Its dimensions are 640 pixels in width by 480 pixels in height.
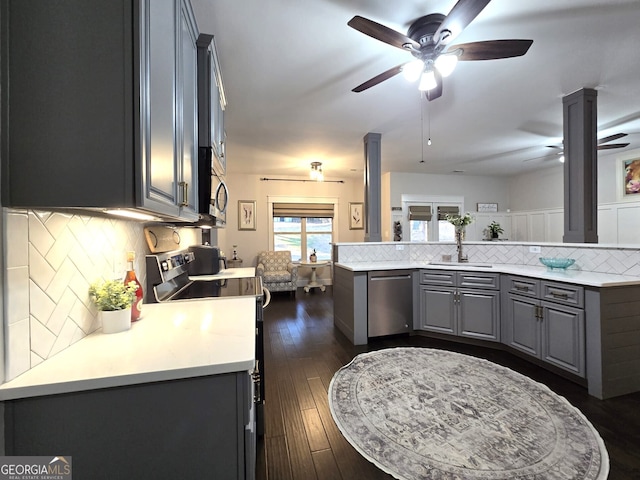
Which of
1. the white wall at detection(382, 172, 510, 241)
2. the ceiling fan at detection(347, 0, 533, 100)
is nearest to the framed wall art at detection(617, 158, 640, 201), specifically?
the white wall at detection(382, 172, 510, 241)

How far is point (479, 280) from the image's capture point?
9.41 ft

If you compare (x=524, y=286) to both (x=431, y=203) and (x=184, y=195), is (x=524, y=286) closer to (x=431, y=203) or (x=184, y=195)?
(x=184, y=195)

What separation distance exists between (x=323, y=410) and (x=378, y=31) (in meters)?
2.44

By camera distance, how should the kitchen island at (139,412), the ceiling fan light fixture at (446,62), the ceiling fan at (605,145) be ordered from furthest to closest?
1. the ceiling fan at (605,145)
2. the ceiling fan light fixture at (446,62)
3. the kitchen island at (139,412)

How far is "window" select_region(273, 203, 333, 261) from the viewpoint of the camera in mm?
6262

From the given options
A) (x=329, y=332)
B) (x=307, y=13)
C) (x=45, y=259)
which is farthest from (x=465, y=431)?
(x=307, y=13)

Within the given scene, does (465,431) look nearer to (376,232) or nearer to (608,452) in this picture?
(608,452)

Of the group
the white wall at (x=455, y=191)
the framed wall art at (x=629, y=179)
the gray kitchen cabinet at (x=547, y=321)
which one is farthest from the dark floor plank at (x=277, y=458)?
the framed wall art at (x=629, y=179)

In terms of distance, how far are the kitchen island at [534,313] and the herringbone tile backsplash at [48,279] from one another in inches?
91.5

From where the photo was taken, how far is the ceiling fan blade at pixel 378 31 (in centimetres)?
151

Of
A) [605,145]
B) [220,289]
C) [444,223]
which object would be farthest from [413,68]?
[444,223]

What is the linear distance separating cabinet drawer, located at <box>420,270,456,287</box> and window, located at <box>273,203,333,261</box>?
351 centimetres

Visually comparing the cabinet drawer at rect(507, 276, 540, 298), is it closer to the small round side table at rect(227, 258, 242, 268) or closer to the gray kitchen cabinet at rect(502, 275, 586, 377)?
the gray kitchen cabinet at rect(502, 275, 586, 377)

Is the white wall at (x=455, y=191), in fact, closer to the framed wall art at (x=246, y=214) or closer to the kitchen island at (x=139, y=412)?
the framed wall art at (x=246, y=214)
